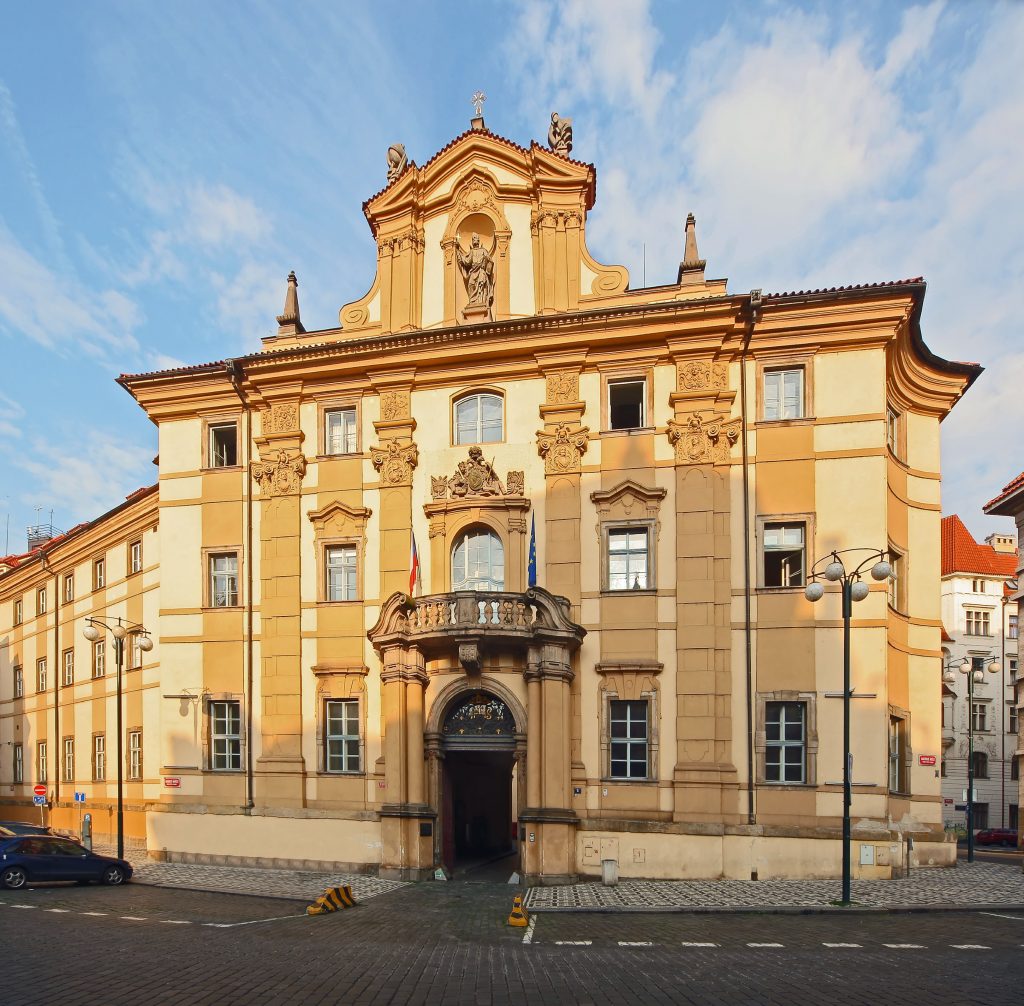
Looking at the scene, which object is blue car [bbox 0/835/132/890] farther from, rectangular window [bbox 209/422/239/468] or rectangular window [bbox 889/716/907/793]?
rectangular window [bbox 889/716/907/793]

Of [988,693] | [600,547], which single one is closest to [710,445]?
[600,547]

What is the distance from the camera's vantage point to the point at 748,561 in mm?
22953

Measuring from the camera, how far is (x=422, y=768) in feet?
76.3

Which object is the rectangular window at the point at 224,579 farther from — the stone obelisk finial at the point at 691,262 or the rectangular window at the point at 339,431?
the stone obelisk finial at the point at 691,262

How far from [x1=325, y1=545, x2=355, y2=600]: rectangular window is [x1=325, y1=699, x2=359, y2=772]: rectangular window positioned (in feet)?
9.49

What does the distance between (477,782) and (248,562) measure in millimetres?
9237

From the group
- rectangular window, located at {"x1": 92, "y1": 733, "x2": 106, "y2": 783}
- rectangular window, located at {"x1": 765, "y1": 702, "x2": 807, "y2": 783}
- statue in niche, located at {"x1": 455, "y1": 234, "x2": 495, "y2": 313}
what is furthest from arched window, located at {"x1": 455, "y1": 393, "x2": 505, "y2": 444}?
rectangular window, located at {"x1": 92, "y1": 733, "x2": 106, "y2": 783}

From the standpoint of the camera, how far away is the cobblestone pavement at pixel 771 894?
1839cm

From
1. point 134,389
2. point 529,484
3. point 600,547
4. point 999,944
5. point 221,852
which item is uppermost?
point 134,389

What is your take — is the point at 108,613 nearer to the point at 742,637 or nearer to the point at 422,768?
the point at 422,768

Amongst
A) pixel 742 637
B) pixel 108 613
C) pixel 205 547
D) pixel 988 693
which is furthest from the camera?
pixel 988 693

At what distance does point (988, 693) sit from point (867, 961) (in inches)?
1989

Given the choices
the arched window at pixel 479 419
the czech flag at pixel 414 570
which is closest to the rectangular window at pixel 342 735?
the czech flag at pixel 414 570

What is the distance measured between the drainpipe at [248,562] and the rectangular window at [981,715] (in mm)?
47104
